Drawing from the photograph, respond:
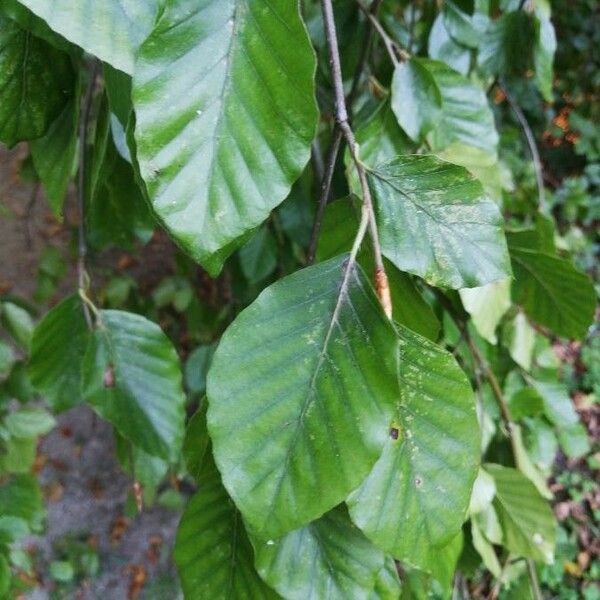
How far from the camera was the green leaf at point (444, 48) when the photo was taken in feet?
3.03

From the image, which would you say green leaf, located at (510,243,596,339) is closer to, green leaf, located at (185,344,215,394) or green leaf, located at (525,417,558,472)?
green leaf, located at (525,417,558,472)

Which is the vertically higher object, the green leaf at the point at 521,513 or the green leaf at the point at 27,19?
the green leaf at the point at 27,19

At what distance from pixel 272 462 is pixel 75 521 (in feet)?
7.41

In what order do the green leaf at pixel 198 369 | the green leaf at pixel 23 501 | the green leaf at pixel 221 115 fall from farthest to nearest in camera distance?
1. the green leaf at pixel 198 369
2. the green leaf at pixel 23 501
3. the green leaf at pixel 221 115

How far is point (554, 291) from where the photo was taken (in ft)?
2.11

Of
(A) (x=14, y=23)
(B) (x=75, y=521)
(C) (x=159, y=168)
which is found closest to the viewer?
(C) (x=159, y=168)

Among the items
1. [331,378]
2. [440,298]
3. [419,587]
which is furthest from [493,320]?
[331,378]

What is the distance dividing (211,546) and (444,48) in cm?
76

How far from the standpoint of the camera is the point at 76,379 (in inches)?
27.6

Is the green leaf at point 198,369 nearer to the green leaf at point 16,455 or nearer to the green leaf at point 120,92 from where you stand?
the green leaf at point 16,455

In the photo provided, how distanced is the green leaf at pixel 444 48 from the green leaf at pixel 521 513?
0.55 m

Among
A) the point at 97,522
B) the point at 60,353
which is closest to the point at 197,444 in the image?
the point at 60,353

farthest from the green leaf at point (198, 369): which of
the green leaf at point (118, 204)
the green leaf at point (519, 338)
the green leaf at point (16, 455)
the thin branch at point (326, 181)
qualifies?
the thin branch at point (326, 181)

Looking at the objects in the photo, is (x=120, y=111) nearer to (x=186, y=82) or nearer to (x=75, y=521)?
(x=186, y=82)
